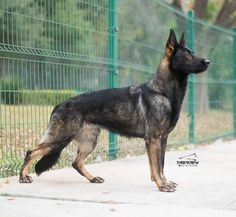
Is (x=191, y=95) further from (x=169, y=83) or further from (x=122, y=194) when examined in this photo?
(x=122, y=194)

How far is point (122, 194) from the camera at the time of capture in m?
6.78

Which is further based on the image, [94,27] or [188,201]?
[94,27]

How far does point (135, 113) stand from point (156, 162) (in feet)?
2.43

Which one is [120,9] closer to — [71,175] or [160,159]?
[71,175]

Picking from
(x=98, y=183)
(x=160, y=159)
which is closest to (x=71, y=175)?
(x=98, y=183)

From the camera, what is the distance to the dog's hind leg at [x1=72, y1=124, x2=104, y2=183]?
781 cm

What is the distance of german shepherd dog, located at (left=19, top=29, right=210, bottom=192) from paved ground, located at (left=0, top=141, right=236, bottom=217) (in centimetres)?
31

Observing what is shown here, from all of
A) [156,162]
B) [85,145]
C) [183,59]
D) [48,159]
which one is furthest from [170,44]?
[48,159]

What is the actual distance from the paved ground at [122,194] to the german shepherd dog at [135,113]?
0.31 m

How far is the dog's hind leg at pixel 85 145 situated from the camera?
7.81 meters

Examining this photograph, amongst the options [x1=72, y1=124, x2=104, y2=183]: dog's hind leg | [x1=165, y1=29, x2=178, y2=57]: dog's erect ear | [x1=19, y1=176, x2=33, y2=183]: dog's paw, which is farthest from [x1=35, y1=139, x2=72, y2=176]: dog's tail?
[x1=165, y1=29, x2=178, y2=57]: dog's erect ear

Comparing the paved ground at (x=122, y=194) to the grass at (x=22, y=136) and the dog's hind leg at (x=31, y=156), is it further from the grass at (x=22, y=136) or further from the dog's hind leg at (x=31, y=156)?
the grass at (x=22, y=136)

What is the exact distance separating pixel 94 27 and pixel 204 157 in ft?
9.73

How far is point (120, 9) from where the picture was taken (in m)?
11.1
